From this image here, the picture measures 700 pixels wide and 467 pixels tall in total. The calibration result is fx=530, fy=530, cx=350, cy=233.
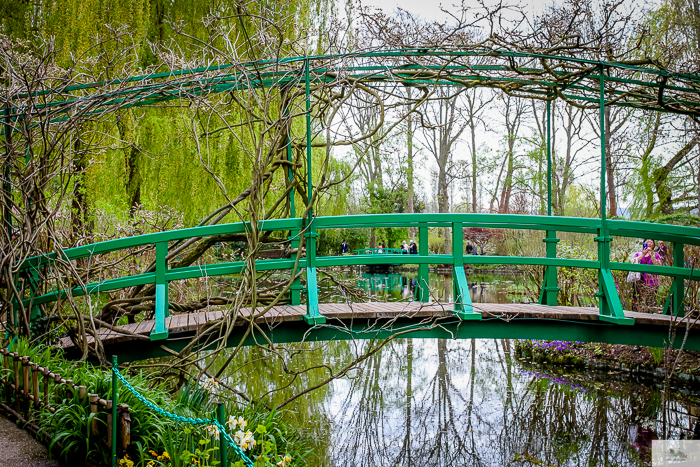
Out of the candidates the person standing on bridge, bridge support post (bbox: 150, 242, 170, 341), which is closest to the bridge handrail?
bridge support post (bbox: 150, 242, 170, 341)

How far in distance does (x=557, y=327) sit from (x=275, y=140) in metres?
3.07

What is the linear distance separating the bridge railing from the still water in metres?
0.84

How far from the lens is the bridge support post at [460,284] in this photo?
15.1 ft

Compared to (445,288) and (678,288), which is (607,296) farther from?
(445,288)

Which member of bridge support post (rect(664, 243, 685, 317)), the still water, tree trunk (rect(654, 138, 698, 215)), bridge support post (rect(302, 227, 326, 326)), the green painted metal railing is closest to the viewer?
bridge support post (rect(302, 227, 326, 326))

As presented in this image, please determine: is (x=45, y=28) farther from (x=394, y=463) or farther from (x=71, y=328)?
(x=394, y=463)

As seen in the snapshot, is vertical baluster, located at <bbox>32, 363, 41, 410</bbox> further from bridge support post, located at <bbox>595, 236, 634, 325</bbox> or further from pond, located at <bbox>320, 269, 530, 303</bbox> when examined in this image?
pond, located at <bbox>320, 269, 530, 303</bbox>

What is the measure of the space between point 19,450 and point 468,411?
17.3 feet

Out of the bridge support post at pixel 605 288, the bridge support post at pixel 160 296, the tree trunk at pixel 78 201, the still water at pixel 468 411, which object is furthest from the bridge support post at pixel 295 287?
the tree trunk at pixel 78 201

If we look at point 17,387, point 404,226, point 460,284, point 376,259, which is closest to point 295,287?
point 376,259

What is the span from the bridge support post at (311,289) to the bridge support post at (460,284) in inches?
46.9

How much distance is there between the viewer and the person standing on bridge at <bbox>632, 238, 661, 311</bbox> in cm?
829

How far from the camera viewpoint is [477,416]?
22.5 feet

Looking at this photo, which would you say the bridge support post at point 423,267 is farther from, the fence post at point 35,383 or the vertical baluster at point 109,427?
the fence post at point 35,383
